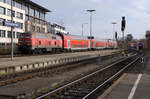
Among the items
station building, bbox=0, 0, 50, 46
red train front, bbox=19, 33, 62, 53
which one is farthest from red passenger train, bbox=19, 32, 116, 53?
station building, bbox=0, 0, 50, 46

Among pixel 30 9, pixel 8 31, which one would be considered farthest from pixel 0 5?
pixel 30 9

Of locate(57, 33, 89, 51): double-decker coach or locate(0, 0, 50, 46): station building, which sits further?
locate(0, 0, 50, 46): station building

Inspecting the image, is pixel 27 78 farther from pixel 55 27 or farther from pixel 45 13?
pixel 55 27

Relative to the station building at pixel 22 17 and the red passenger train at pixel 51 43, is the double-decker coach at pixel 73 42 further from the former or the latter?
the station building at pixel 22 17

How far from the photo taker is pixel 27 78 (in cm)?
1460

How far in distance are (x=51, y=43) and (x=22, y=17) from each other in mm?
34583

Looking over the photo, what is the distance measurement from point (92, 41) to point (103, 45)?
1209cm

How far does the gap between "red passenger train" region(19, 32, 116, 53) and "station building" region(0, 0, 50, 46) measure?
1738 centimetres

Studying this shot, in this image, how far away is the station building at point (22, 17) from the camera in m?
58.9

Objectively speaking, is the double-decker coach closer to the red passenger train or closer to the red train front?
the red passenger train

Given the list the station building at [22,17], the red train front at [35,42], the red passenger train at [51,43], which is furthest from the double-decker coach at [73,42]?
the station building at [22,17]

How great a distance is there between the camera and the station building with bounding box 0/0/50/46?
2319 inches

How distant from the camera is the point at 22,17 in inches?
2689

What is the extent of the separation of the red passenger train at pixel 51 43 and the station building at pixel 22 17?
17.4 m
